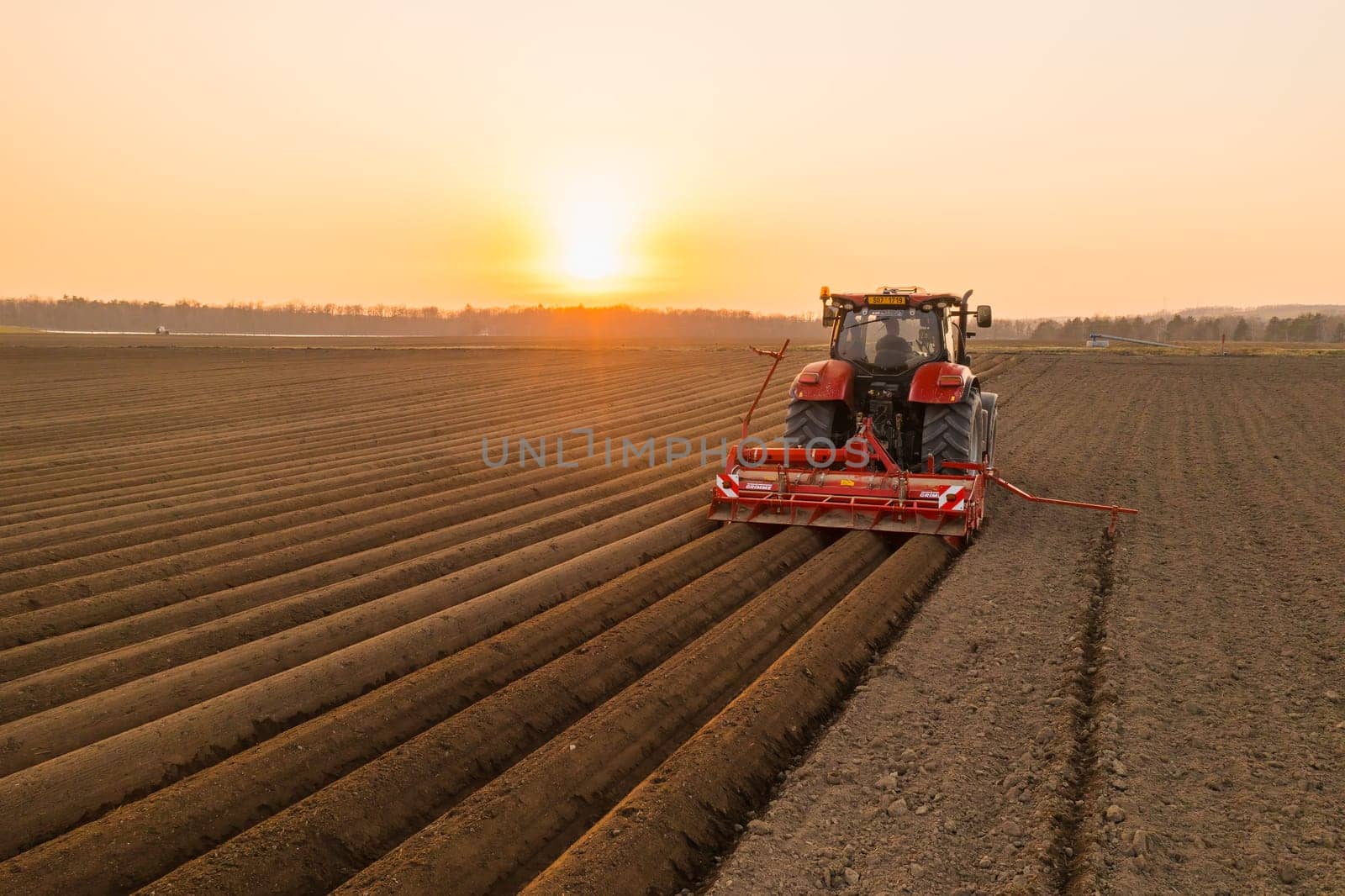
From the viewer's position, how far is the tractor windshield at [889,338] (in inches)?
300

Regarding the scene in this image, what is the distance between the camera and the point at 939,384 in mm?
7008

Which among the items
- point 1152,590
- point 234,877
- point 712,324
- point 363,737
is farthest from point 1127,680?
point 712,324

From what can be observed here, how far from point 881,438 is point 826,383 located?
78 cm

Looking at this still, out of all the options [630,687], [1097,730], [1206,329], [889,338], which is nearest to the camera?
[1097,730]

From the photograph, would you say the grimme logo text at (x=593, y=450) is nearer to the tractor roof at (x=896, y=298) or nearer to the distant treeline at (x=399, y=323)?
the tractor roof at (x=896, y=298)

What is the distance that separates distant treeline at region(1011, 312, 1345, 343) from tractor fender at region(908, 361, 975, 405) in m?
49.9

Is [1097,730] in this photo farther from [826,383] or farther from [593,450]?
[593,450]

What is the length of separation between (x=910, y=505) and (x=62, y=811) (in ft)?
17.7

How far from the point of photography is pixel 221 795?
3.04 meters

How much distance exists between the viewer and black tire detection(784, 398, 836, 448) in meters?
7.34

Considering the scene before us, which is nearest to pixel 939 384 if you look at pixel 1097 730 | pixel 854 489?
pixel 854 489

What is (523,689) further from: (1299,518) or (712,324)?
(712,324)

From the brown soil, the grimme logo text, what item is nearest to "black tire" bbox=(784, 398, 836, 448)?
the grimme logo text

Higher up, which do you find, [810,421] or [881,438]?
[810,421]
